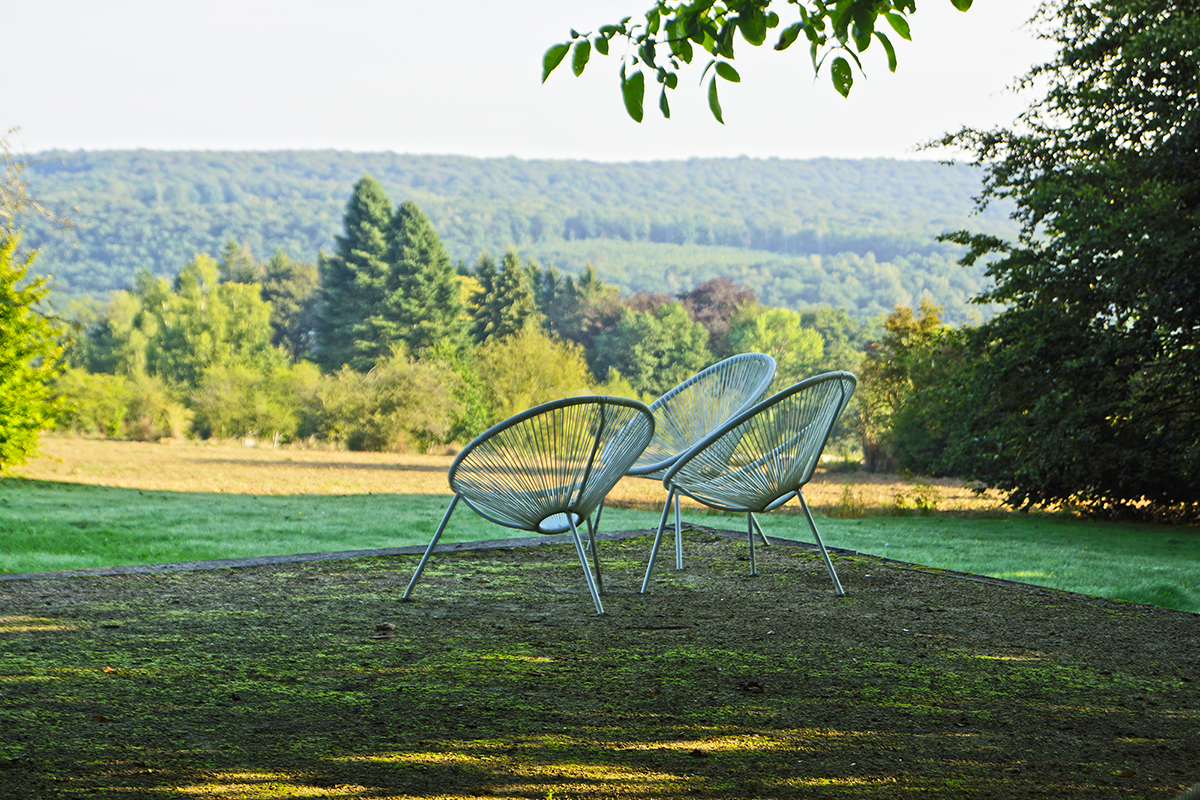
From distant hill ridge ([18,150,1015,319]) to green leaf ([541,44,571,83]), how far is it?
45.0 meters

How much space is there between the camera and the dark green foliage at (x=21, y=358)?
9398 millimetres

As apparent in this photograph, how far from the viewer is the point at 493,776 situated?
1.73 m

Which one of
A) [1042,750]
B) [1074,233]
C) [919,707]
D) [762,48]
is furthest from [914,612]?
[1074,233]

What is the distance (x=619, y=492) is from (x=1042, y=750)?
1229 cm

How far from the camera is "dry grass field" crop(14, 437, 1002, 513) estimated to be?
12.5 metres

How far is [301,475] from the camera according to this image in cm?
1656

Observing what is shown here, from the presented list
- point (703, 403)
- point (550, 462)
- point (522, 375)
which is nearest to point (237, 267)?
point (522, 375)

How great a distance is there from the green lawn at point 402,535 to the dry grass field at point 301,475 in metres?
1.35

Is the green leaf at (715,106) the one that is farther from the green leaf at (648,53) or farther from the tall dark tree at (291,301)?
the tall dark tree at (291,301)

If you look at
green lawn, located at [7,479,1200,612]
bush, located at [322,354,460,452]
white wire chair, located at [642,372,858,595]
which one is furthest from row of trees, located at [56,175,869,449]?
white wire chair, located at [642,372,858,595]

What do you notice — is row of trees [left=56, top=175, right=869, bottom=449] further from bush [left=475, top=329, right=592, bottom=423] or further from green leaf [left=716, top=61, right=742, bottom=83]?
green leaf [left=716, top=61, right=742, bottom=83]

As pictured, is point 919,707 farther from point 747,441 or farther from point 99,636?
point 99,636

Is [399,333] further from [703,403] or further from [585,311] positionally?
[703,403]

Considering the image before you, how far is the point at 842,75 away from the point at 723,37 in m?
0.33
